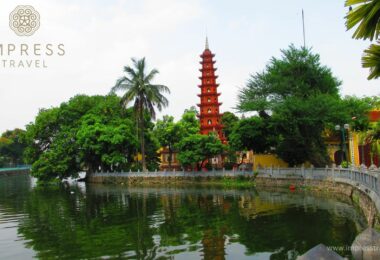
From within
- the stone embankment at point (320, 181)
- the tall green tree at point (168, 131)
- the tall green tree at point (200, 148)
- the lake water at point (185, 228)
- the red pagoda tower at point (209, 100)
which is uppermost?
the red pagoda tower at point (209, 100)

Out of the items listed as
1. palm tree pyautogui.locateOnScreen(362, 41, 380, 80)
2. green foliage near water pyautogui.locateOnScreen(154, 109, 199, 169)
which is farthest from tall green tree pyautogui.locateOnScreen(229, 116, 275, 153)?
palm tree pyautogui.locateOnScreen(362, 41, 380, 80)

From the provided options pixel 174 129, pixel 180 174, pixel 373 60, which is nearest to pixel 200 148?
pixel 180 174

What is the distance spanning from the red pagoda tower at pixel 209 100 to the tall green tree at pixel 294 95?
659 inches

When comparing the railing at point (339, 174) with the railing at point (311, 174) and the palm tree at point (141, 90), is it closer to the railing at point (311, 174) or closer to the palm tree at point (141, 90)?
the railing at point (311, 174)

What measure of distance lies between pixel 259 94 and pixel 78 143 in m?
22.5

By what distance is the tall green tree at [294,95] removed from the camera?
113ft

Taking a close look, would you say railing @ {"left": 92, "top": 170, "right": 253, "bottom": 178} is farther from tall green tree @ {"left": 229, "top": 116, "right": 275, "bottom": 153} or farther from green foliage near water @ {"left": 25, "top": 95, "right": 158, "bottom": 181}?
tall green tree @ {"left": 229, "top": 116, "right": 275, "bottom": 153}

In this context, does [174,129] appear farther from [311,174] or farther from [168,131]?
[311,174]

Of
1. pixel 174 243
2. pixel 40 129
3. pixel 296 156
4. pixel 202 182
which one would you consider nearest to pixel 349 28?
pixel 174 243

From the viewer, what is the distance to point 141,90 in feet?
146

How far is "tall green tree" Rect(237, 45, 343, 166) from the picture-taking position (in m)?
34.5

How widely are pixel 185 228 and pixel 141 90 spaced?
28972 millimetres

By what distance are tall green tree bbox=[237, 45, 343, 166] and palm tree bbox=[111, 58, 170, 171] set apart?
11374 mm

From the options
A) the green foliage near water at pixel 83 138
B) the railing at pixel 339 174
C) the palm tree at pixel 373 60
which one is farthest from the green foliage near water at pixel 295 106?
the palm tree at pixel 373 60
